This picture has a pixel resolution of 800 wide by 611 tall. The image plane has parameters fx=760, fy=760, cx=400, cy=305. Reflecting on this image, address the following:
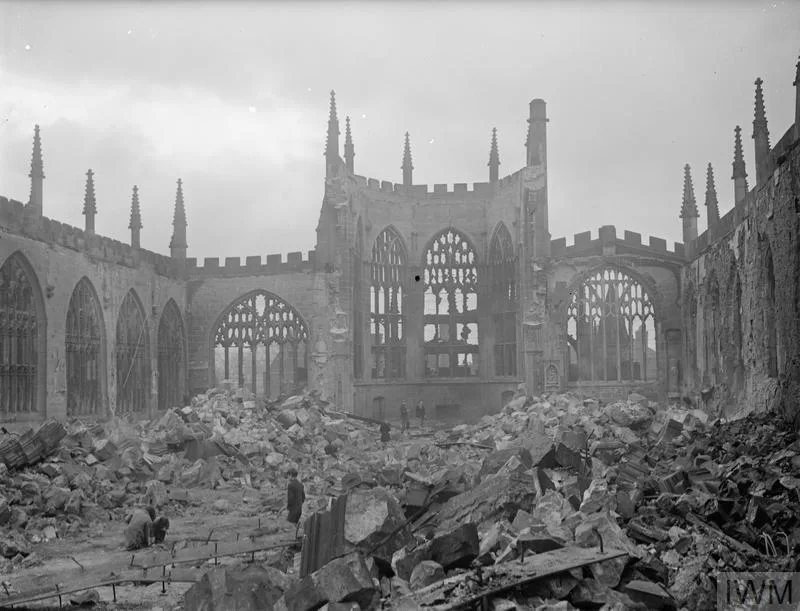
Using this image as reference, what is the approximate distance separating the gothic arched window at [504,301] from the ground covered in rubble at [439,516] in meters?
12.8

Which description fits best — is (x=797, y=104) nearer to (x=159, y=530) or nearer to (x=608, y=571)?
(x=608, y=571)

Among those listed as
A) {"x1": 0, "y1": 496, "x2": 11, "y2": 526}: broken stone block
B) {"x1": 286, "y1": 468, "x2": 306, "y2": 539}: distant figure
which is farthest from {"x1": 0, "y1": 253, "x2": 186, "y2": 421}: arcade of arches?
{"x1": 286, "y1": 468, "x2": 306, "y2": 539}: distant figure

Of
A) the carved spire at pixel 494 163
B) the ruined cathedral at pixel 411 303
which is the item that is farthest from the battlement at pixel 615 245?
the carved spire at pixel 494 163

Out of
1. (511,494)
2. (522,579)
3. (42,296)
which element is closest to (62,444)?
(42,296)

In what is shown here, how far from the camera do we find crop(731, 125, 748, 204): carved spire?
24172 mm

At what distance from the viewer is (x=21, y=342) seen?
20859mm

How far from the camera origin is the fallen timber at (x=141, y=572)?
335 inches

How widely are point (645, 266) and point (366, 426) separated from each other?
12.1 metres

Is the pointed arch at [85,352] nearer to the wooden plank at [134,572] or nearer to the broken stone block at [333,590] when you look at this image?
the wooden plank at [134,572]

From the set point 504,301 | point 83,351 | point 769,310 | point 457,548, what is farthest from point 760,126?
point 83,351

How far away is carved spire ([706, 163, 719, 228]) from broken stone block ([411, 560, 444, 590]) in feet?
77.6

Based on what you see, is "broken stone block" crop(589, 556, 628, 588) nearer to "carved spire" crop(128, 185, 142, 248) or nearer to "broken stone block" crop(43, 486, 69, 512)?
"broken stone block" crop(43, 486, 69, 512)

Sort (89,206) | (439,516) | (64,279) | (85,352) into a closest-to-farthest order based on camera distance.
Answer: (439,516) < (64,279) < (85,352) < (89,206)

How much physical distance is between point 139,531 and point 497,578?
6.54 metres
